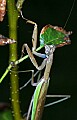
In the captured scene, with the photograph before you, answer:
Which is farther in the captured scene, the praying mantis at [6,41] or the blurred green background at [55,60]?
the blurred green background at [55,60]

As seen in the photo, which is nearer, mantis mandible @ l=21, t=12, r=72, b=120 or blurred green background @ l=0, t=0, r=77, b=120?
mantis mandible @ l=21, t=12, r=72, b=120

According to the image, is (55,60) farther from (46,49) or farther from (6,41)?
(6,41)

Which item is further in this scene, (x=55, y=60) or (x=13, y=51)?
(x=55, y=60)

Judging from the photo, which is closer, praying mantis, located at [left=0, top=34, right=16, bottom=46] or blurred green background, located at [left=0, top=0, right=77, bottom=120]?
praying mantis, located at [left=0, top=34, right=16, bottom=46]

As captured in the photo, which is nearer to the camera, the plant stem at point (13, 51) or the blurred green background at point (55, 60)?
the plant stem at point (13, 51)

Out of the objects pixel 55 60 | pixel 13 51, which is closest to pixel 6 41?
pixel 13 51

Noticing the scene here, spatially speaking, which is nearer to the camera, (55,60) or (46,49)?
(46,49)

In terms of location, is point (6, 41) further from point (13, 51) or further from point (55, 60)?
point (55, 60)

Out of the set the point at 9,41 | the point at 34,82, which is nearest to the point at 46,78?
the point at 34,82

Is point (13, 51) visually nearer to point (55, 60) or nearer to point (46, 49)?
point (46, 49)
